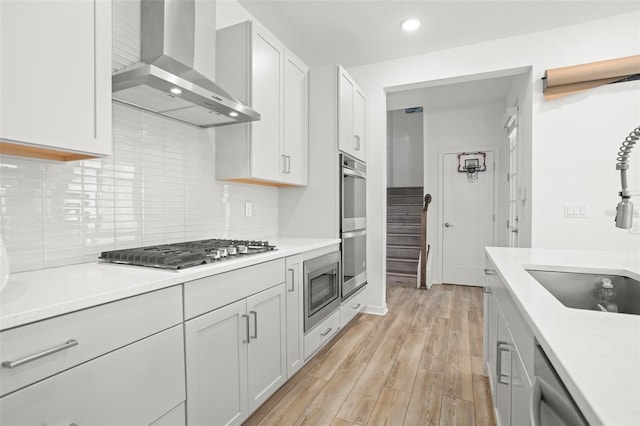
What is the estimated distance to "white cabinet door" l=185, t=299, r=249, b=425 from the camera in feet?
4.45

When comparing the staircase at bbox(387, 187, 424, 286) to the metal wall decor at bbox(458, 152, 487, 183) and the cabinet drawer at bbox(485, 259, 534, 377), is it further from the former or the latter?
the cabinet drawer at bbox(485, 259, 534, 377)

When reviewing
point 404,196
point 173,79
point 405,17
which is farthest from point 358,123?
point 404,196

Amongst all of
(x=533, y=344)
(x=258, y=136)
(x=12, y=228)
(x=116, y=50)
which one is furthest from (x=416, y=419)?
(x=116, y=50)

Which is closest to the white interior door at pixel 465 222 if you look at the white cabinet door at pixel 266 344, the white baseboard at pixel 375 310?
the white baseboard at pixel 375 310

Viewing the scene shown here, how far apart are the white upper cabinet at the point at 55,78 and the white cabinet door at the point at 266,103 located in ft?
3.25

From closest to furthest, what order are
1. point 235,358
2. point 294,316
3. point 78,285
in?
point 78,285 < point 235,358 < point 294,316

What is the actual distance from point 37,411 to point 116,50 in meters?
1.61

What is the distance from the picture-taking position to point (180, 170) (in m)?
2.08

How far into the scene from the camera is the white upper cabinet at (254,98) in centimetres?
222

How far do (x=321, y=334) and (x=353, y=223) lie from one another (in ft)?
3.70

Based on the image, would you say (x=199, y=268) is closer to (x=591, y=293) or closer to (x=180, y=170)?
(x=180, y=170)

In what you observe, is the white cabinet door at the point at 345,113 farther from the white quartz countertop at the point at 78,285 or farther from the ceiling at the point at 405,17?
the white quartz countertop at the point at 78,285

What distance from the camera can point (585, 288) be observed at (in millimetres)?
1462

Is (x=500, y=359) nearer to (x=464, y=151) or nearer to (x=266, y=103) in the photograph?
(x=266, y=103)
